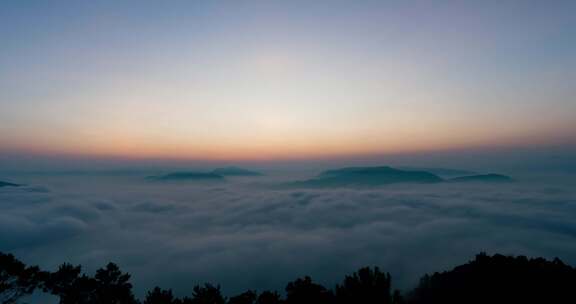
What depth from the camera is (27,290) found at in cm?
1833

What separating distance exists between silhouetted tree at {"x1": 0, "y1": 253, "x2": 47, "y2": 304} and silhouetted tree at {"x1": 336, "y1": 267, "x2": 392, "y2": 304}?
75.9 ft

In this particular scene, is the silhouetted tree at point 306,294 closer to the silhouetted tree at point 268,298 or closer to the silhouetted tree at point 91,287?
the silhouetted tree at point 268,298

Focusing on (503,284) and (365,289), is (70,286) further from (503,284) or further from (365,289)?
(503,284)

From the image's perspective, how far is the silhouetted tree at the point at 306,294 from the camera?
14706 millimetres

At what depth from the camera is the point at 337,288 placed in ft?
60.2

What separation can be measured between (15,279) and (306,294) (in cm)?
2199

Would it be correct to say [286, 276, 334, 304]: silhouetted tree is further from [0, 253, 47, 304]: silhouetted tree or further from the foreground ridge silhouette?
[0, 253, 47, 304]: silhouetted tree


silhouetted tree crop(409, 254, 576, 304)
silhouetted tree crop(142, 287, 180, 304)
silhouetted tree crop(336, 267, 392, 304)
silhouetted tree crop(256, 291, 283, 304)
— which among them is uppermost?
silhouetted tree crop(142, 287, 180, 304)

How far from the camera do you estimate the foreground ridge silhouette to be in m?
15.3

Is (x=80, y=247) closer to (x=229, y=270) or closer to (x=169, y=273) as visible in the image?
(x=169, y=273)

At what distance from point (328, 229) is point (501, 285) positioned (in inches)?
3517

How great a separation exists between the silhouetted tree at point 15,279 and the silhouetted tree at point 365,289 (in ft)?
75.9

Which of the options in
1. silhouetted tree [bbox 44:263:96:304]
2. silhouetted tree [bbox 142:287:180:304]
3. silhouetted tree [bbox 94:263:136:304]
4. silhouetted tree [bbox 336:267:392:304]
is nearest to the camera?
silhouetted tree [bbox 142:287:180:304]

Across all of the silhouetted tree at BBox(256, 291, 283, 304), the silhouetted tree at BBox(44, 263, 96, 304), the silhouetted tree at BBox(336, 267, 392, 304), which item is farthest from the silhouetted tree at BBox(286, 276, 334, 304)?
the silhouetted tree at BBox(44, 263, 96, 304)
